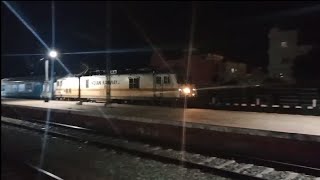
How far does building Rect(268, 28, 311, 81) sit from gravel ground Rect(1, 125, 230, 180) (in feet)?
111

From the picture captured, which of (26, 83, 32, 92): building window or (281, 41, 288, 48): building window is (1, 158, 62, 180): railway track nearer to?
(26, 83, 32, 92): building window

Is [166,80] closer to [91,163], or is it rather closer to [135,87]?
[135,87]

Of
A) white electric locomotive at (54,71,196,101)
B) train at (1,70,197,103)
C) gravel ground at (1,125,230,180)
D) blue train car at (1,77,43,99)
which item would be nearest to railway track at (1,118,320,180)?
gravel ground at (1,125,230,180)

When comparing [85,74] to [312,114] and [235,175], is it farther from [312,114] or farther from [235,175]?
[235,175]

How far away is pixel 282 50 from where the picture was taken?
51469 millimetres

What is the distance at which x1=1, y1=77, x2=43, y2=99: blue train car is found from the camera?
150 ft

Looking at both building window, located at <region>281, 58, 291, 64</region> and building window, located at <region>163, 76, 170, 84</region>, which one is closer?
building window, located at <region>163, 76, 170, 84</region>

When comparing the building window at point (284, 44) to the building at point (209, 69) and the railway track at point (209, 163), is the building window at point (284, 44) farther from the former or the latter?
the railway track at point (209, 163)

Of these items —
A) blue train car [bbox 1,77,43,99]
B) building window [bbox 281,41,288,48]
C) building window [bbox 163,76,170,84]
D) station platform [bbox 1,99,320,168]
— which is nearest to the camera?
station platform [bbox 1,99,320,168]

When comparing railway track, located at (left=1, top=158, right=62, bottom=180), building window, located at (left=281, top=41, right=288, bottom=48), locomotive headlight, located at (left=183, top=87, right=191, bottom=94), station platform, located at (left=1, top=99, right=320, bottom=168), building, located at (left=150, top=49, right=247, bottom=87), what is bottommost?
railway track, located at (left=1, top=158, right=62, bottom=180)

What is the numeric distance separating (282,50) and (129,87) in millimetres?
26088

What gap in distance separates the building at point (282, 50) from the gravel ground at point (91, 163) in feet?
111

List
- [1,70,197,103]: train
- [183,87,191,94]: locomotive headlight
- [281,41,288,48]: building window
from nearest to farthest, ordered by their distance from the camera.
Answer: [183,87,191,94]: locomotive headlight < [1,70,197,103]: train < [281,41,288,48]: building window

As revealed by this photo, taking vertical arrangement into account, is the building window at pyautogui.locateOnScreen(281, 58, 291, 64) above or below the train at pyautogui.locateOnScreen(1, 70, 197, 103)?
above
